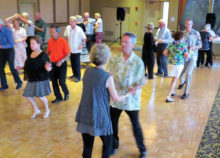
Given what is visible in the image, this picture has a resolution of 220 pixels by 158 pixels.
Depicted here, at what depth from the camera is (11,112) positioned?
170 inches

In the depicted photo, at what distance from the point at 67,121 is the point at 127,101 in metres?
1.66

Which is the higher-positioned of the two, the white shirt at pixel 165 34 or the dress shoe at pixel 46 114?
the white shirt at pixel 165 34

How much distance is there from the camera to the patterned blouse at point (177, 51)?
4.55 metres

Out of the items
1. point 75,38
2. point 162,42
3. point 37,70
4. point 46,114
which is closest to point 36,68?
point 37,70

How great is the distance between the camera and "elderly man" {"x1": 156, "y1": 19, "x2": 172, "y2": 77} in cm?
651

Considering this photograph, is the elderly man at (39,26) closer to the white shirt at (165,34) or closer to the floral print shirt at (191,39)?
the white shirt at (165,34)

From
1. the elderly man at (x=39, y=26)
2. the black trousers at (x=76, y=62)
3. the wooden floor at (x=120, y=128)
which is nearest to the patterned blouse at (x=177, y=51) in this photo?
the wooden floor at (x=120, y=128)

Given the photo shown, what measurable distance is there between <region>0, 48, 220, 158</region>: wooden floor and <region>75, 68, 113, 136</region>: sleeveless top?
0.95 metres

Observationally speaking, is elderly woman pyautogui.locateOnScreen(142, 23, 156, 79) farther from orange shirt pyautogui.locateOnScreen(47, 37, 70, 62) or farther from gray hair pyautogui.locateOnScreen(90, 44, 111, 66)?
gray hair pyautogui.locateOnScreen(90, 44, 111, 66)

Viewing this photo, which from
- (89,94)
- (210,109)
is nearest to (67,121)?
(89,94)

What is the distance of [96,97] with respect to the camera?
218 centimetres

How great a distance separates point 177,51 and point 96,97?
2.82m

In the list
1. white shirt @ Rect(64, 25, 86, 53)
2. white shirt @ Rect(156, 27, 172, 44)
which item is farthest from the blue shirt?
white shirt @ Rect(156, 27, 172, 44)

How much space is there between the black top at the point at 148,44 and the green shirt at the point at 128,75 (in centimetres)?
348
